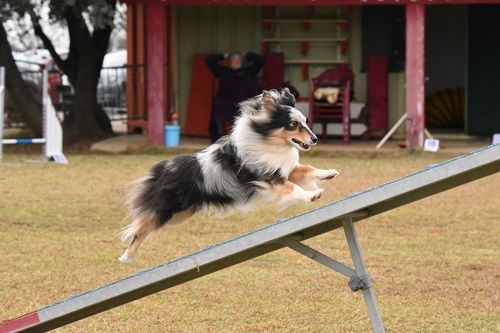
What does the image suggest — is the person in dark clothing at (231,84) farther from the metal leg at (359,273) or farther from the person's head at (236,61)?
the metal leg at (359,273)

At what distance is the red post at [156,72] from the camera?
18578 mm

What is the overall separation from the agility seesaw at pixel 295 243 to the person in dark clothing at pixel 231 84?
36.7ft

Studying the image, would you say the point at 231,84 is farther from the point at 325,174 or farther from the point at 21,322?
the point at 21,322

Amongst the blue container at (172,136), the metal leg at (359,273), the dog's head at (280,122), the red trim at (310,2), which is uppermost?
the red trim at (310,2)

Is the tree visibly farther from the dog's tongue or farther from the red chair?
the dog's tongue

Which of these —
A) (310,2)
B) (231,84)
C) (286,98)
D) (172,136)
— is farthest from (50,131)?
(286,98)

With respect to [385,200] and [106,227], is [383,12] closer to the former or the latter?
[106,227]

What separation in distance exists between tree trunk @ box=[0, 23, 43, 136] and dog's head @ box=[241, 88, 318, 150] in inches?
534

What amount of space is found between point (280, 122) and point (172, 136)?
40.9 ft

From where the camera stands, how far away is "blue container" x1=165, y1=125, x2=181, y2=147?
61.0 ft

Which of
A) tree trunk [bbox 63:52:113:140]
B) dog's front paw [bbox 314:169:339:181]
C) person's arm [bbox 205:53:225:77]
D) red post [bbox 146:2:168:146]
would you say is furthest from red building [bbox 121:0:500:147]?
dog's front paw [bbox 314:169:339:181]

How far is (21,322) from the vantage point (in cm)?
585

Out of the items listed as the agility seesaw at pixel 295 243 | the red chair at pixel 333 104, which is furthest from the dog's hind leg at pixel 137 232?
the red chair at pixel 333 104

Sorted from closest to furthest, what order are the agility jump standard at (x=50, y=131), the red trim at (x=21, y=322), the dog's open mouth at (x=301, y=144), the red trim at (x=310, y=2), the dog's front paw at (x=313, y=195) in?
the red trim at (x=21, y=322), the dog's front paw at (x=313, y=195), the dog's open mouth at (x=301, y=144), the agility jump standard at (x=50, y=131), the red trim at (x=310, y=2)
